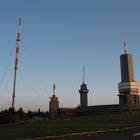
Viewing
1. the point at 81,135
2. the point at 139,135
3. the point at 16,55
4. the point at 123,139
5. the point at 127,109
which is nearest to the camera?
the point at 139,135

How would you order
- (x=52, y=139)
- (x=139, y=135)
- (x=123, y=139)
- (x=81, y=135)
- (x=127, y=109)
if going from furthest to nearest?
(x=127, y=109) < (x=81, y=135) < (x=52, y=139) < (x=123, y=139) < (x=139, y=135)

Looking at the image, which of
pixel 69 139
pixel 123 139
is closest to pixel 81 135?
pixel 69 139

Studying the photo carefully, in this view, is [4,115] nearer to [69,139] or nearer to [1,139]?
[1,139]

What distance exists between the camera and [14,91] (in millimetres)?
119000

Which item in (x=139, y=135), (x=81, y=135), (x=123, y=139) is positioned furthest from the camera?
(x=81, y=135)

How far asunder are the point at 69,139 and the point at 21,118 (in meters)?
89.1

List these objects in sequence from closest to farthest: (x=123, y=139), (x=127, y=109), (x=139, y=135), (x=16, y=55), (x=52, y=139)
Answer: (x=139, y=135) → (x=123, y=139) → (x=52, y=139) → (x=16, y=55) → (x=127, y=109)

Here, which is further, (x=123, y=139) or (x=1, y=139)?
(x=1, y=139)

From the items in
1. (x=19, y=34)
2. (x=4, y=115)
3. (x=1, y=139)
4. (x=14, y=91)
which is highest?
(x=19, y=34)

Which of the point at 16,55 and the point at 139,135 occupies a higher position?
the point at 16,55

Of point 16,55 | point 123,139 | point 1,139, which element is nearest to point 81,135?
point 123,139

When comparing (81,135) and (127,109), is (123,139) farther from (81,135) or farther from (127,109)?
(127,109)

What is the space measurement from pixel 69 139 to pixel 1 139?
11.5m

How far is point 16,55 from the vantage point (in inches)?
4508
